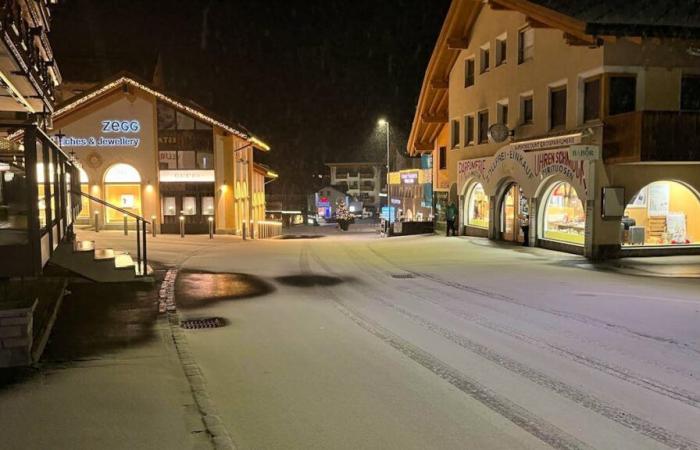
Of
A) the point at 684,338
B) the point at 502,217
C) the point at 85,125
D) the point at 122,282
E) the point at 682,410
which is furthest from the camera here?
the point at 85,125

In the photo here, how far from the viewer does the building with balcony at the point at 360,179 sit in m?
102

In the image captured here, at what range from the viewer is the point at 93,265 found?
12.0 metres

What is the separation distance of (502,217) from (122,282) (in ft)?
53.2

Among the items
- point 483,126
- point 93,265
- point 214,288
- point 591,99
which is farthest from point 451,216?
point 93,265

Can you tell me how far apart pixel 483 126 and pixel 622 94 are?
898 centimetres

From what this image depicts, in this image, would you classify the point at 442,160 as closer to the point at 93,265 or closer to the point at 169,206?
the point at 169,206

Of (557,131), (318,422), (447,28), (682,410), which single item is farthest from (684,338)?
(447,28)

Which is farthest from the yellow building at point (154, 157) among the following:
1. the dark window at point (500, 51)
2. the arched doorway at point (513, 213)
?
the arched doorway at point (513, 213)

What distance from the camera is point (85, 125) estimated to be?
2970cm

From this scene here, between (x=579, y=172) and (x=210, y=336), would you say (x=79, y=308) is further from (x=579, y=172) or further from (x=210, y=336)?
(x=579, y=172)

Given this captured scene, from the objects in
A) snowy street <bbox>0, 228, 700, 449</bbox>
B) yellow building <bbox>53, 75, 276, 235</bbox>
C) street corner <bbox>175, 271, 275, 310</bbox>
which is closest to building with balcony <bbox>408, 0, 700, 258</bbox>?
snowy street <bbox>0, 228, 700, 449</bbox>

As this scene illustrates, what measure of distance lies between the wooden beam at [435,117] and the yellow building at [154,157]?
979cm

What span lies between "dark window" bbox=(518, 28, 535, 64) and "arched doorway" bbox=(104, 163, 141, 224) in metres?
18.7

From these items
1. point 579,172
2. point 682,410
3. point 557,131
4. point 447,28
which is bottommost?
point 682,410
